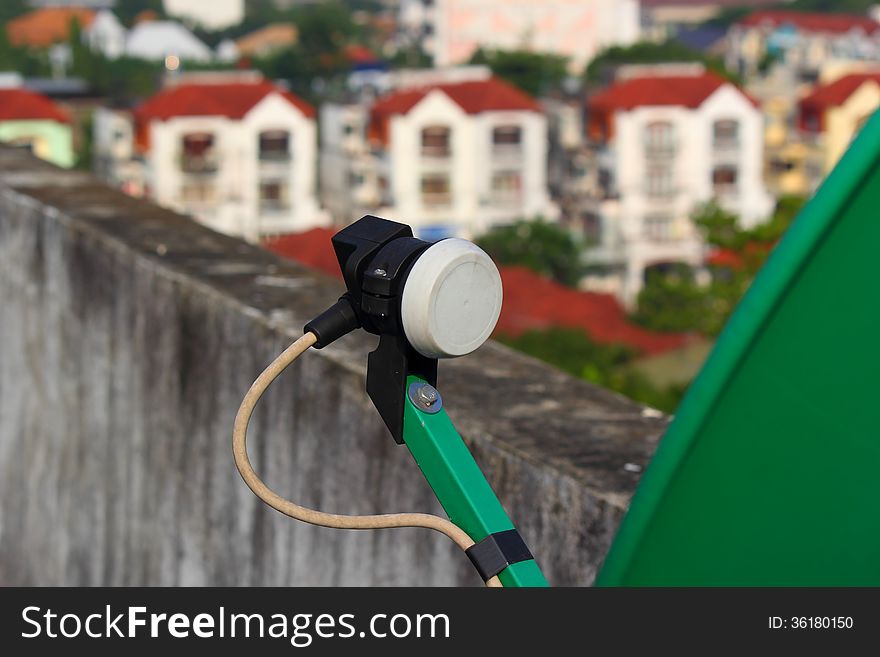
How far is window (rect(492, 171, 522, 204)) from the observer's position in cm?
3125

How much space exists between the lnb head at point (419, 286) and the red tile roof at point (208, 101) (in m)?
28.1

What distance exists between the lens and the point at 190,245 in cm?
277

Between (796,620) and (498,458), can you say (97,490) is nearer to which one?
(498,458)

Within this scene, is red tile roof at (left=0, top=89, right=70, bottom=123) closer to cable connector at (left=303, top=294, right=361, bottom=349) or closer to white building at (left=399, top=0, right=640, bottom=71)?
cable connector at (left=303, top=294, right=361, bottom=349)

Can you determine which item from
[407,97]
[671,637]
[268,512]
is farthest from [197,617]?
[407,97]

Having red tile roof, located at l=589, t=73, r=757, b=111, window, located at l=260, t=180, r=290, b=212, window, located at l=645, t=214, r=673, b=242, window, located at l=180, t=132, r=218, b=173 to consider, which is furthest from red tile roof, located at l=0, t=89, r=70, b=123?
window, located at l=645, t=214, r=673, b=242

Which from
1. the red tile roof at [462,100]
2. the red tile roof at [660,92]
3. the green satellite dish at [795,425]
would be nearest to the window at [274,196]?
the red tile roof at [462,100]

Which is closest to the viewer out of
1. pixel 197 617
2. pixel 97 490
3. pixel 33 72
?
pixel 197 617

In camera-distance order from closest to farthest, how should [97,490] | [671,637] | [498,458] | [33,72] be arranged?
1. [671,637]
2. [498,458]
3. [97,490]
4. [33,72]

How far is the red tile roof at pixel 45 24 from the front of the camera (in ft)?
224

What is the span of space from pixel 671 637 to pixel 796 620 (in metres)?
0.07

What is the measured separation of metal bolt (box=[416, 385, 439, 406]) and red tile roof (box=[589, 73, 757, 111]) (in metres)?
28.9

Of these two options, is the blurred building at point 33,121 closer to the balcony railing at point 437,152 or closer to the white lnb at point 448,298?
the balcony railing at point 437,152

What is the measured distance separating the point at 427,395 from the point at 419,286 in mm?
101
